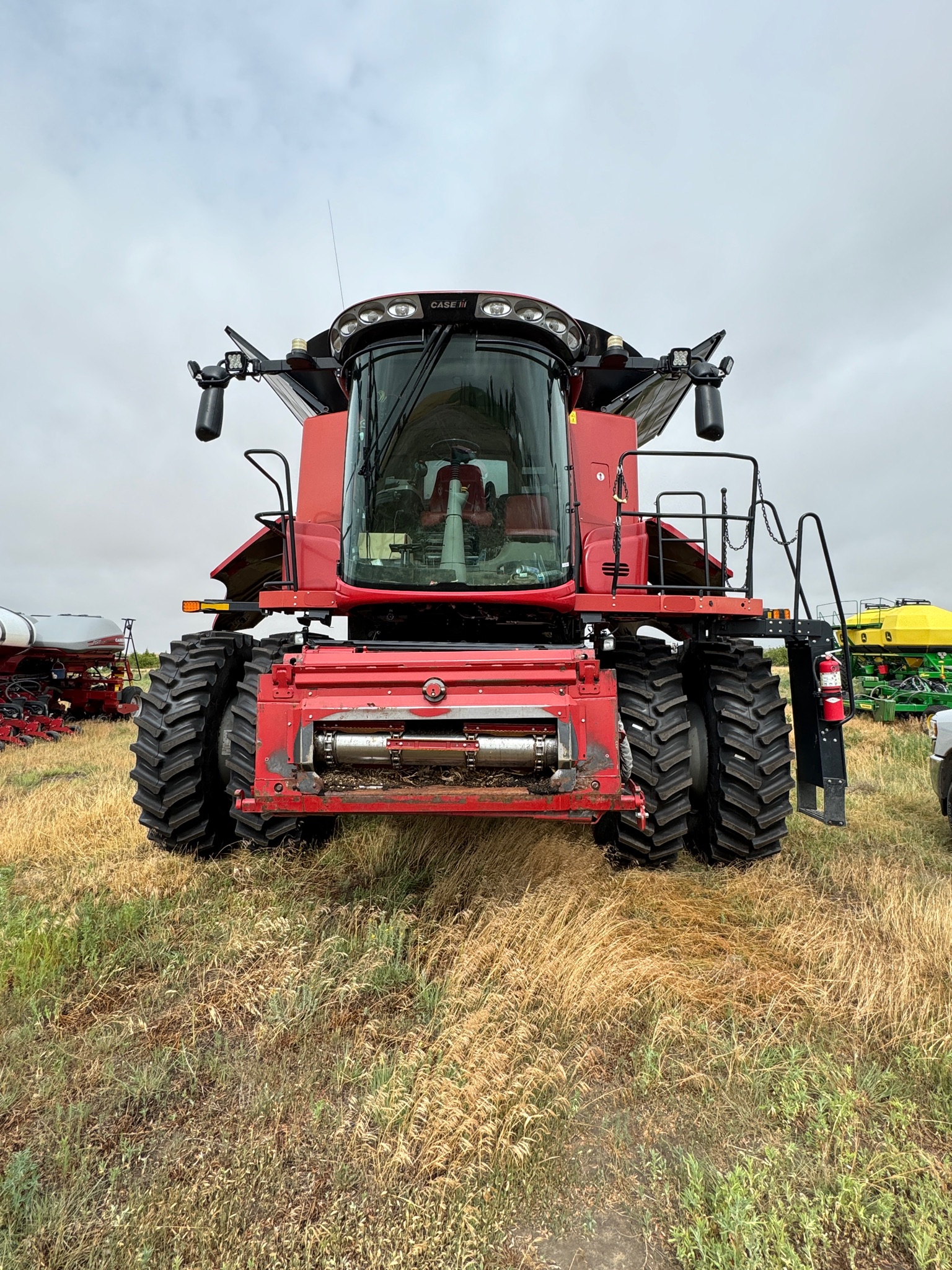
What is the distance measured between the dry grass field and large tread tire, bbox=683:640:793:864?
0.84ft

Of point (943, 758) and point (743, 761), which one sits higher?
point (743, 761)

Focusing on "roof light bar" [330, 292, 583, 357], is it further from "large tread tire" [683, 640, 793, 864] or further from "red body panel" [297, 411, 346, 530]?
"large tread tire" [683, 640, 793, 864]

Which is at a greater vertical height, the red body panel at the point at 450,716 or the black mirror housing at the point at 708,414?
the black mirror housing at the point at 708,414

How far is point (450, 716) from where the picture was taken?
3172 mm

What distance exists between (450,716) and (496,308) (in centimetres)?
234

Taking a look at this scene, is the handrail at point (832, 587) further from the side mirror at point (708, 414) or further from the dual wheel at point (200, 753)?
the dual wheel at point (200, 753)

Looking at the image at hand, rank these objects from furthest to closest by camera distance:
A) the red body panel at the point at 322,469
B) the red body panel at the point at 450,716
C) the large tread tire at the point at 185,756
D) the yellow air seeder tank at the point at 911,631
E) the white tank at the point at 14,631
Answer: the yellow air seeder tank at the point at 911,631, the white tank at the point at 14,631, the red body panel at the point at 322,469, the large tread tire at the point at 185,756, the red body panel at the point at 450,716

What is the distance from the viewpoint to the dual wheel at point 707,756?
12.6 ft

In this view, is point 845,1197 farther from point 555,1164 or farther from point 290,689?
point 290,689

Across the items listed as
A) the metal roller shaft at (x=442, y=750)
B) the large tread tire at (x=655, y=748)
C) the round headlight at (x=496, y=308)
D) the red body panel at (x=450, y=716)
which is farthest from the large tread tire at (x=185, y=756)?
the round headlight at (x=496, y=308)

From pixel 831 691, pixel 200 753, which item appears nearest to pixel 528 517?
pixel 831 691

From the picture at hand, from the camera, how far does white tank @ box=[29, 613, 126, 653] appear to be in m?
13.3

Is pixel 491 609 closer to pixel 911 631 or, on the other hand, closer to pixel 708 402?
pixel 708 402

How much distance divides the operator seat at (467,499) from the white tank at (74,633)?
38.4ft
